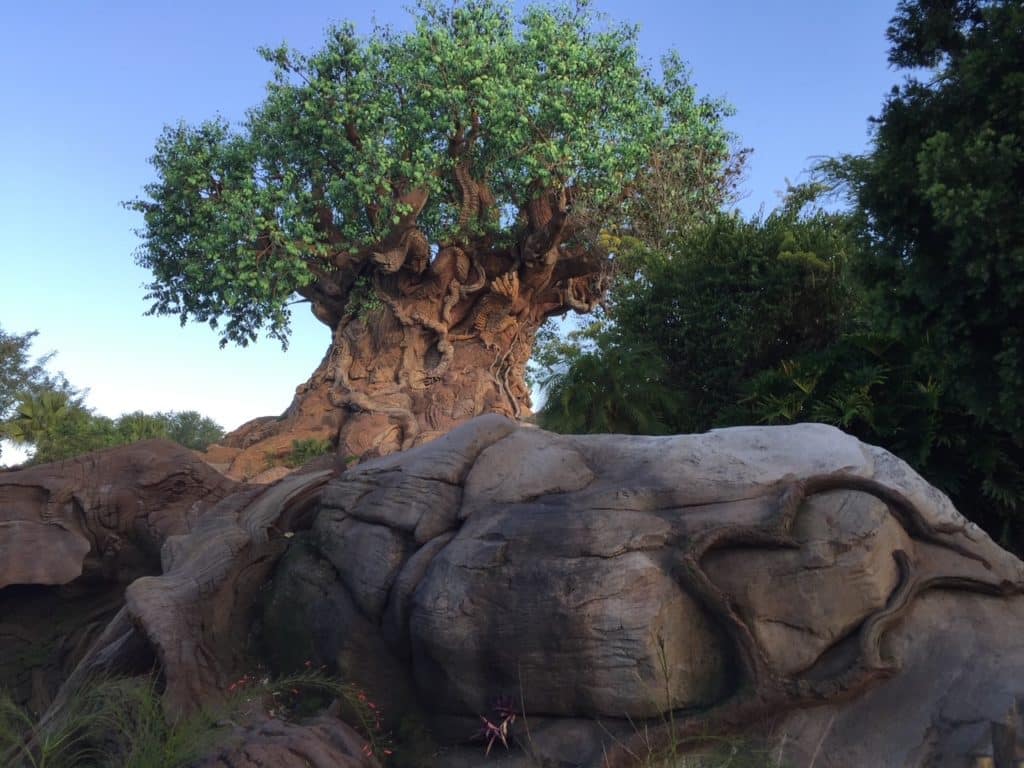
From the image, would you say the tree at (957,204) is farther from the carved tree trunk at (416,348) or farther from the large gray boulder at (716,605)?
the carved tree trunk at (416,348)

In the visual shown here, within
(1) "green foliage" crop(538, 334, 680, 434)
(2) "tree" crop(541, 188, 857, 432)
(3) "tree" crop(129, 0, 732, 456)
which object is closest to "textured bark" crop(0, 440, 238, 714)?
(1) "green foliage" crop(538, 334, 680, 434)

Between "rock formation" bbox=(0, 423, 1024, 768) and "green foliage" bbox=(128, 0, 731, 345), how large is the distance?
1432 centimetres

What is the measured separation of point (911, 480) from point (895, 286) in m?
2.86

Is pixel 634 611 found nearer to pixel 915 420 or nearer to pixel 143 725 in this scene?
pixel 143 725

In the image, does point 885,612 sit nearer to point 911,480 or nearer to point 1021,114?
point 911,480

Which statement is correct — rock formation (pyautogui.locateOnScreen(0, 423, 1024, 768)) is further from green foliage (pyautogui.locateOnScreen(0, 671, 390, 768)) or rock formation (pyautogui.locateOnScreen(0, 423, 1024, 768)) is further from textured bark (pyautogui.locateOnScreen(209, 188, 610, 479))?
textured bark (pyautogui.locateOnScreen(209, 188, 610, 479))

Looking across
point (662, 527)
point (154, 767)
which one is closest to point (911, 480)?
point (662, 527)

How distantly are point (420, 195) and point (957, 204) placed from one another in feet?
52.1

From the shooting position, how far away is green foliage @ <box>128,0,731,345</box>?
19.8 meters

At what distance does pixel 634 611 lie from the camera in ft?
17.2

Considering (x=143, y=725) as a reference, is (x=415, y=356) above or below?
above

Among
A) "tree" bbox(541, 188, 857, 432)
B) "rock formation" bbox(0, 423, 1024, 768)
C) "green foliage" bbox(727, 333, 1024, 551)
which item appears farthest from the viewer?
"tree" bbox(541, 188, 857, 432)

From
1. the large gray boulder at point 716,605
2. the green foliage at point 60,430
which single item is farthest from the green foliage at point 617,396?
the green foliage at point 60,430

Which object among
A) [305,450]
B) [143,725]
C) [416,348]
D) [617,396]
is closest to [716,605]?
[143,725]
